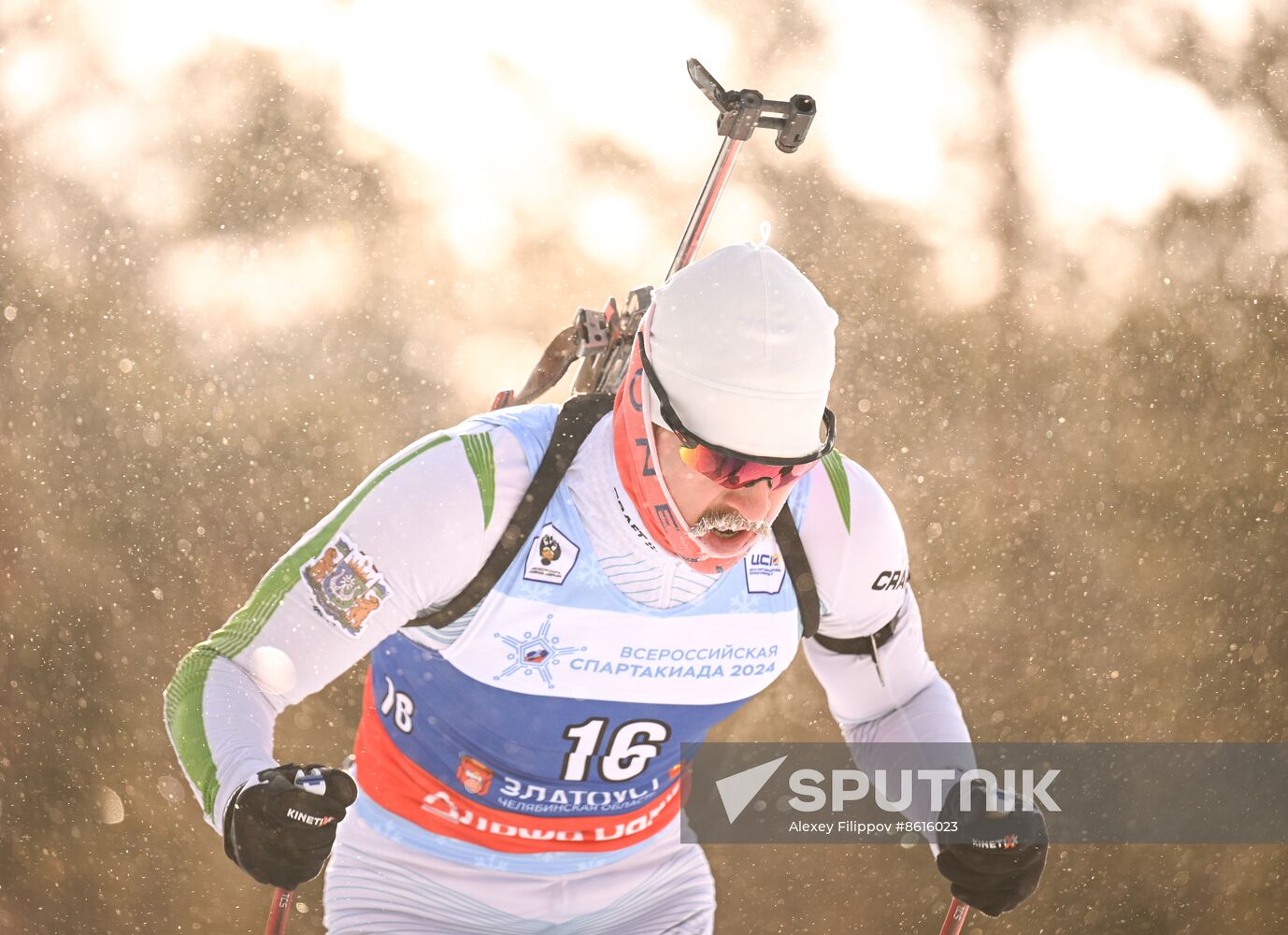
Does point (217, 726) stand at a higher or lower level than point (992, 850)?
higher

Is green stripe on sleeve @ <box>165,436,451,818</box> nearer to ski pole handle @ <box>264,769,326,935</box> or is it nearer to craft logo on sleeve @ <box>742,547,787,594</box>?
ski pole handle @ <box>264,769,326,935</box>

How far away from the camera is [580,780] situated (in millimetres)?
2979

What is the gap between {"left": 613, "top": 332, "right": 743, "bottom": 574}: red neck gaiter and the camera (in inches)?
104

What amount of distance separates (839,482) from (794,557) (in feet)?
0.83

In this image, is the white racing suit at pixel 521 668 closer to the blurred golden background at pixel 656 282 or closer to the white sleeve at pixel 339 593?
the white sleeve at pixel 339 593

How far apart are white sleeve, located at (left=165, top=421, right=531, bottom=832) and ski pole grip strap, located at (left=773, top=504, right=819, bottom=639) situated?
2.60 feet

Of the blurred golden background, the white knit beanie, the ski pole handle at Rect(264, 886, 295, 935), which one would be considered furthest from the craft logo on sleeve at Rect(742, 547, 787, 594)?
the blurred golden background

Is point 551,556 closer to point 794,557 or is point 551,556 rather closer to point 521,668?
point 521,668

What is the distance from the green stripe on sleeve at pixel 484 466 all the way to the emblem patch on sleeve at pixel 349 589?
284mm

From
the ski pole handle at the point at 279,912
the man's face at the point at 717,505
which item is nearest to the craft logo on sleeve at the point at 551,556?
the man's face at the point at 717,505

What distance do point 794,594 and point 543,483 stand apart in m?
0.79

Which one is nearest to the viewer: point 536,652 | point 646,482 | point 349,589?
point 349,589

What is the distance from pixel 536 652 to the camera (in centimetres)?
280

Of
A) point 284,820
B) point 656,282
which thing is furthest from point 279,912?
point 656,282
